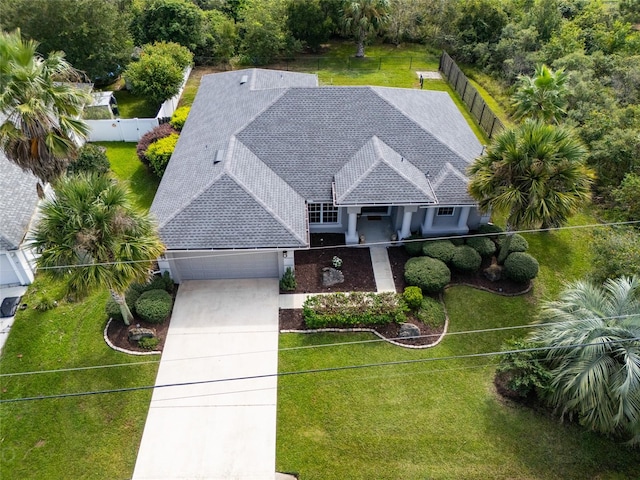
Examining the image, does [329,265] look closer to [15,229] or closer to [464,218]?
[464,218]

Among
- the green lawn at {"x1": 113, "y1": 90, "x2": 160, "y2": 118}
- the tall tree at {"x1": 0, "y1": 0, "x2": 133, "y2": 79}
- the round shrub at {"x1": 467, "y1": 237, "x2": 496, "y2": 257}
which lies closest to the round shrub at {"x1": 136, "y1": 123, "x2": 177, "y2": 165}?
the green lawn at {"x1": 113, "y1": 90, "x2": 160, "y2": 118}

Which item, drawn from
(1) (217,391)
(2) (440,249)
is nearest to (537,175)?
(2) (440,249)

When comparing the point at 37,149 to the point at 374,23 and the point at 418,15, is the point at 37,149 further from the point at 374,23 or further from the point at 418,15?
the point at 418,15

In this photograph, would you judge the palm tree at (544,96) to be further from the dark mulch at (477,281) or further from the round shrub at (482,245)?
the dark mulch at (477,281)

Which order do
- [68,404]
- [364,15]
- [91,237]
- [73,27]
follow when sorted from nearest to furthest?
[91,237]
[68,404]
[73,27]
[364,15]

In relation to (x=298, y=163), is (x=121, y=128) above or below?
below

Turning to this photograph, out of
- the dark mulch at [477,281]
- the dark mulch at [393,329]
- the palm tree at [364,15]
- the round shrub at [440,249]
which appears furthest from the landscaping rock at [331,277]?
the palm tree at [364,15]

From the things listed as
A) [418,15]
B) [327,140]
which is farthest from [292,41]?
[327,140]
